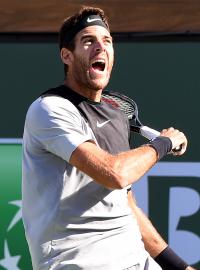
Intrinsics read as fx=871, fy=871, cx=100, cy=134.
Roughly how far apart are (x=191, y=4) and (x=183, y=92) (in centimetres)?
50

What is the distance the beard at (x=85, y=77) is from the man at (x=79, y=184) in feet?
0.04

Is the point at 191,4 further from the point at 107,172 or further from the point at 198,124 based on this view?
the point at 107,172

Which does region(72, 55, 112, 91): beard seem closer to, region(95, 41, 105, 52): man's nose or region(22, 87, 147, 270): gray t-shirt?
region(95, 41, 105, 52): man's nose

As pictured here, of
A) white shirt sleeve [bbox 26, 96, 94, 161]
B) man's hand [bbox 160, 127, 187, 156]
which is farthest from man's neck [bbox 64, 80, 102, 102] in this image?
man's hand [bbox 160, 127, 187, 156]

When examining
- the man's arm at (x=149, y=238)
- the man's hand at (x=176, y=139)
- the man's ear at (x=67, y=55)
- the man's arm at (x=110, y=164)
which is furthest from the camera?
the man's arm at (x=149, y=238)

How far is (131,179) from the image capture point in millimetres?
2838

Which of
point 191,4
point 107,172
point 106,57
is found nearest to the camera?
point 107,172

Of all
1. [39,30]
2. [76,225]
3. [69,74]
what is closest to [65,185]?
[76,225]

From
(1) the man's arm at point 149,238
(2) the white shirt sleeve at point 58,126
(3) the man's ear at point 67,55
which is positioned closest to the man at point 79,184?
(2) the white shirt sleeve at point 58,126

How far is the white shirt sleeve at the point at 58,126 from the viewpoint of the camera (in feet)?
9.34

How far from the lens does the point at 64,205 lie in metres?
2.85

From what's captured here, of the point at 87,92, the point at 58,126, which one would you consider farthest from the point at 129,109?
the point at 58,126

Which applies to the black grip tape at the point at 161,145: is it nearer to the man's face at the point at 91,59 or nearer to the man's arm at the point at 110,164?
the man's arm at the point at 110,164

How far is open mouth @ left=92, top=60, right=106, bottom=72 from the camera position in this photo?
3.11 metres
